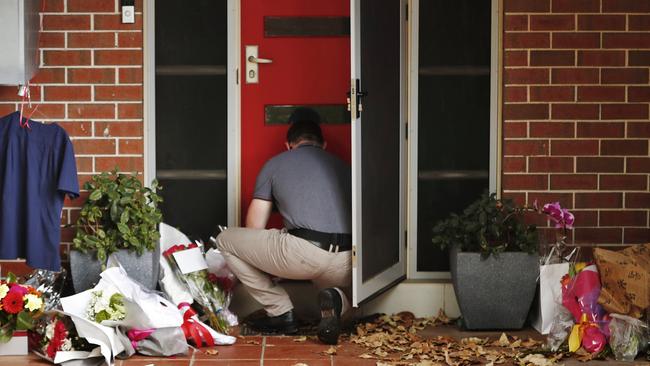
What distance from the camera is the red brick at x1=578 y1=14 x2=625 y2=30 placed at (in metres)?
5.96

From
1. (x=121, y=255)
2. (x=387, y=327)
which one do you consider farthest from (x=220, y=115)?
(x=387, y=327)

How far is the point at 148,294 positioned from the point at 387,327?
1205 mm

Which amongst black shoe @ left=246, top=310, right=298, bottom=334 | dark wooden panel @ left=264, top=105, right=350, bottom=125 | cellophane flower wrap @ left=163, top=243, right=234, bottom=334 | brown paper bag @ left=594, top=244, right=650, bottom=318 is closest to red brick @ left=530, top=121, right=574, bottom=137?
brown paper bag @ left=594, top=244, right=650, bottom=318

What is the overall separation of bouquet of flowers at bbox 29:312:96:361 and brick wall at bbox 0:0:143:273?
2.51ft

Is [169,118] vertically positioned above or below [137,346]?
above

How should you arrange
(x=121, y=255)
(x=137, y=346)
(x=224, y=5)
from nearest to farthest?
(x=137, y=346)
(x=121, y=255)
(x=224, y=5)

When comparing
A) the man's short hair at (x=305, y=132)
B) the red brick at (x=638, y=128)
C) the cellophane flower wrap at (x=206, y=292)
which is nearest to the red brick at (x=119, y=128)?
the cellophane flower wrap at (x=206, y=292)

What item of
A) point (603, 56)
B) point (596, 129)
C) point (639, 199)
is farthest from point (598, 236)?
point (603, 56)

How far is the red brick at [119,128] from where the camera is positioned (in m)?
6.00

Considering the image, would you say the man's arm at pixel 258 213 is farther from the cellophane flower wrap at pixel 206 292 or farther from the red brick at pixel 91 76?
the red brick at pixel 91 76

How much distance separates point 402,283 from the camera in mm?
6184

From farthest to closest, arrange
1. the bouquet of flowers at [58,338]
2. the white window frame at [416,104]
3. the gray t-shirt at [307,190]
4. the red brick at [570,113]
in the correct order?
the white window frame at [416,104]
the red brick at [570,113]
the gray t-shirt at [307,190]
the bouquet of flowers at [58,338]

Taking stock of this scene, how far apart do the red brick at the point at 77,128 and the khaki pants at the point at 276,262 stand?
A: 2.88 ft

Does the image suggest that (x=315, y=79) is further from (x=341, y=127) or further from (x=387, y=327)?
(x=387, y=327)
